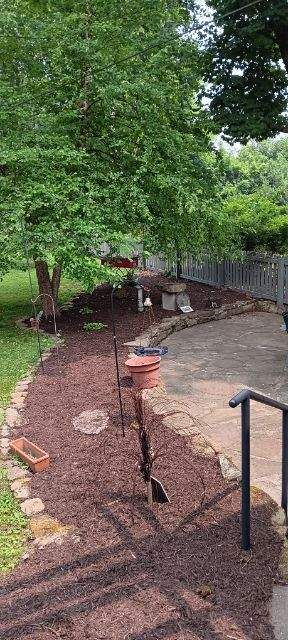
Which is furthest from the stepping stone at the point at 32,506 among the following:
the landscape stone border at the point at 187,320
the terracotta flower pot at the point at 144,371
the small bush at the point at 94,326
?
the small bush at the point at 94,326

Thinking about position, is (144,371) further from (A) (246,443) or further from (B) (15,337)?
(B) (15,337)

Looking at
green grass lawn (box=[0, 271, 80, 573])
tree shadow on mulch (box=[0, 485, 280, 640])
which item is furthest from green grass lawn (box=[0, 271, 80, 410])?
tree shadow on mulch (box=[0, 485, 280, 640])

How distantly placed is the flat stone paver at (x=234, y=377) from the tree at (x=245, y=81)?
151 inches

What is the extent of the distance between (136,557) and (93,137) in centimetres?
673

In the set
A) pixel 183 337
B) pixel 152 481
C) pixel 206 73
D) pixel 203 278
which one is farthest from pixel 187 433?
pixel 206 73

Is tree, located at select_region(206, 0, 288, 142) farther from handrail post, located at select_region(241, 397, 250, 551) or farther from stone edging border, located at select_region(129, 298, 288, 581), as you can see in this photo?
handrail post, located at select_region(241, 397, 250, 551)

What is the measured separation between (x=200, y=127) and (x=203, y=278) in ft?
11.2

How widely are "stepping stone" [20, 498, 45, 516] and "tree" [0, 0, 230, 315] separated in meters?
3.69

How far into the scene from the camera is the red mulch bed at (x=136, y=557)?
2.11 m

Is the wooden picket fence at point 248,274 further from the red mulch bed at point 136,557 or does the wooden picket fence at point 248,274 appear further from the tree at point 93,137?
the red mulch bed at point 136,557

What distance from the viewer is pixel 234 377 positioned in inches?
233

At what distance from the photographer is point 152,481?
299 centimetres

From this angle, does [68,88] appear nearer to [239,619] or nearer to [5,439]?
[5,439]

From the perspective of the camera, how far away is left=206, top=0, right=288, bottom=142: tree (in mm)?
9672
